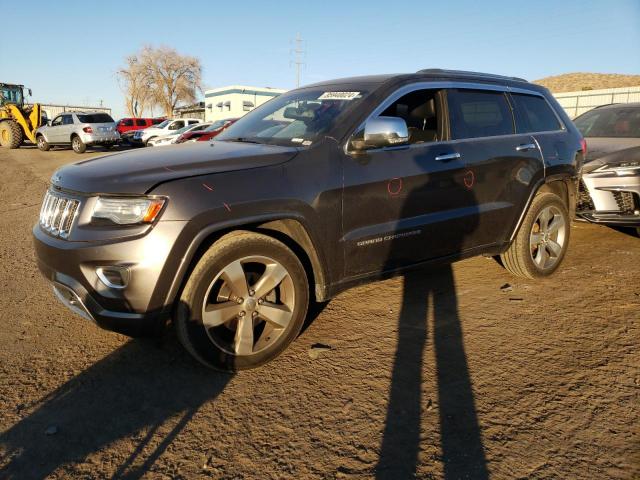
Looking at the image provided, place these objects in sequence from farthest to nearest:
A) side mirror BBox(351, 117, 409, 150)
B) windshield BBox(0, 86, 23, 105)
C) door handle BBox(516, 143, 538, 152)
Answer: windshield BBox(0, 86, 23, 105) < door handle BBox(516, 143, 538, 152) < side mirror BBox(351, 117, 409, 150)

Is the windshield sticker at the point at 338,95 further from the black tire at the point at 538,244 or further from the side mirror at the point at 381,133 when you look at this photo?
the black tire at the point at 538,244

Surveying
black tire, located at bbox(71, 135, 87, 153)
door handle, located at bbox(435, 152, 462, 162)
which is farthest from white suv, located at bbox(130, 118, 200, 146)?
door handle, located at bbox(435, 152, 462, 162)

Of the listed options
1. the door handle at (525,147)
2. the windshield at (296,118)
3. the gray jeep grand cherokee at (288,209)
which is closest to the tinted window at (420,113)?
the gray jeep grand cherokee at (288,209)

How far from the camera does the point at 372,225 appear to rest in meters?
3.17

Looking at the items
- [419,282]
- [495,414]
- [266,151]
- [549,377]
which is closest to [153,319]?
[266,151]

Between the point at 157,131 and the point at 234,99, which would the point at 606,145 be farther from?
the point at 234,99

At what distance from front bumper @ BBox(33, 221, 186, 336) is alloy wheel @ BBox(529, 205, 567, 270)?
10.8 feet

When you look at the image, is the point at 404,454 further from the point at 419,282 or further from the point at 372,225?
the point at 419,282

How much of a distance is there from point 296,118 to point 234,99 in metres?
50.5

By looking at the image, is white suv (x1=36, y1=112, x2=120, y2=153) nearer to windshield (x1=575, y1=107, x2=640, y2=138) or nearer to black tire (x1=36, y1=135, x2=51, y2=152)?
black tire (x1=36, y1=135, x2=51, y2=152)

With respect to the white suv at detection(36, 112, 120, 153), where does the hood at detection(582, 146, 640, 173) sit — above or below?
below

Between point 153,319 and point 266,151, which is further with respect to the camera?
point 266,151

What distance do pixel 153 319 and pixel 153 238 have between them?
44cm

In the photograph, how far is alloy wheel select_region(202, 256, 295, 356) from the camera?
2.71 metres
